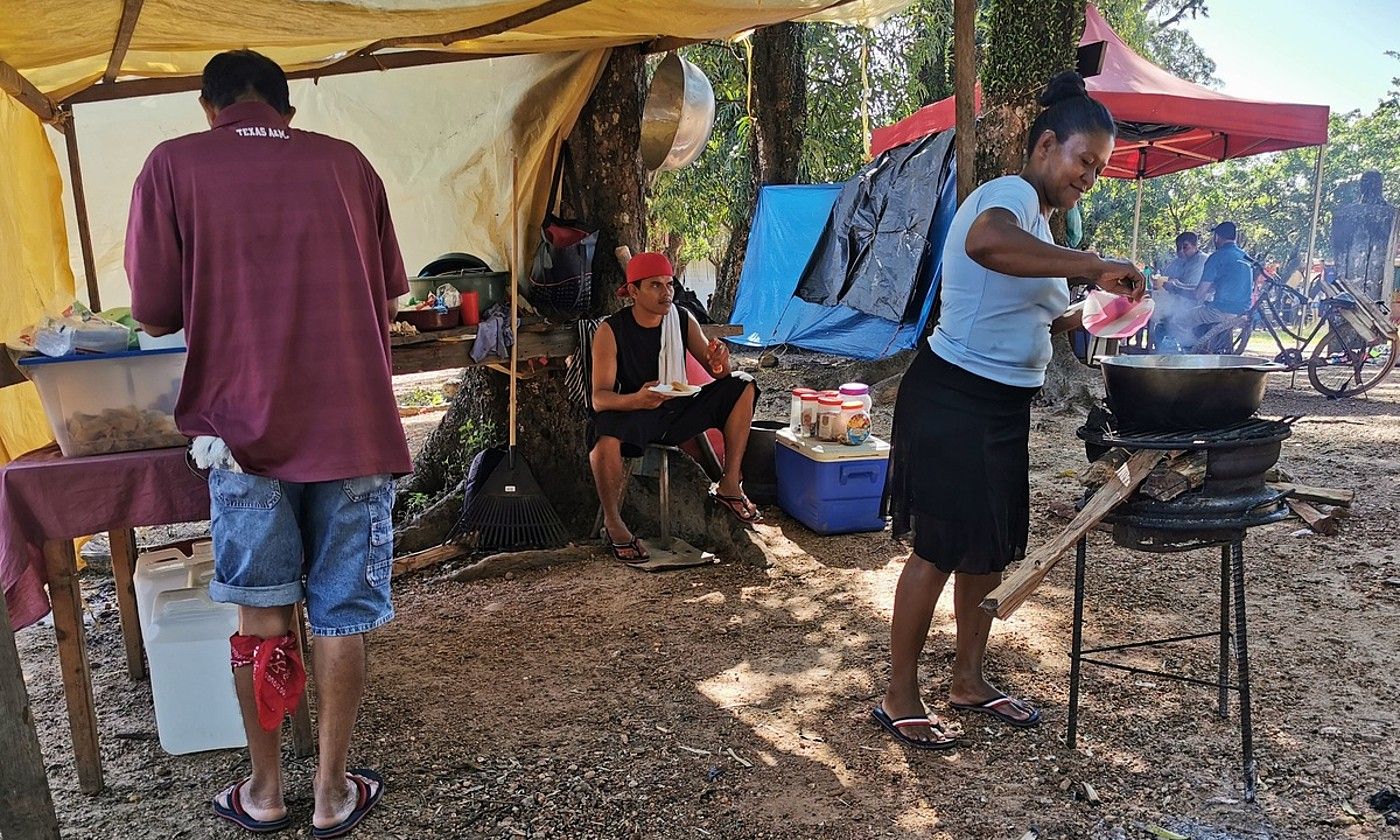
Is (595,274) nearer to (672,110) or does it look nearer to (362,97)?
(672,110)

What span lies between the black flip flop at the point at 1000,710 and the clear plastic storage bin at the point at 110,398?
2.62 metres

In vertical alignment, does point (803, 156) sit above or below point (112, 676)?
above

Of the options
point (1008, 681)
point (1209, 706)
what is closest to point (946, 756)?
point (1008, 681)

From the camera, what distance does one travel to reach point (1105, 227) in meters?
24.1

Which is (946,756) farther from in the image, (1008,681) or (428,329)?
(428,329)

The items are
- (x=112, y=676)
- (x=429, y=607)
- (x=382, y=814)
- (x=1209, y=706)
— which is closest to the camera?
(x=382, y=814)

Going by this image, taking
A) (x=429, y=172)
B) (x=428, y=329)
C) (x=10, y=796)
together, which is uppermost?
(x=429, y=172)

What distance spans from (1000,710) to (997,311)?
4.27ft

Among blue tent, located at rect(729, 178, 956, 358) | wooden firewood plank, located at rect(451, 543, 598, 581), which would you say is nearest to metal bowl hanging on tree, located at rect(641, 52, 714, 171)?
wooden firewood plank, located at rect(451, 543, 598, 581)

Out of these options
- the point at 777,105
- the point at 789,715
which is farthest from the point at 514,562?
the point at 777,105

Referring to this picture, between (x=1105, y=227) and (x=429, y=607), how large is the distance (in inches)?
957

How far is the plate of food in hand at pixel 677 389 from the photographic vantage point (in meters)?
4.39

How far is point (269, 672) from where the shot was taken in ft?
7.46

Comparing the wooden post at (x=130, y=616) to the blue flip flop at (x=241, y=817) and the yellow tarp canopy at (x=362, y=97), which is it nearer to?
the yellow tarp canopy at (x=362, y=97)
